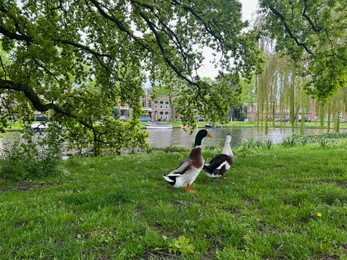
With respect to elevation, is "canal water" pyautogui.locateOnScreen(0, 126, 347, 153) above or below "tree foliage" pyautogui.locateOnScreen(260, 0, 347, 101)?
below

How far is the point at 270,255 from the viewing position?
9.96 ft

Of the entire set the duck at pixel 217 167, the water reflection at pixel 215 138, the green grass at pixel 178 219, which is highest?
the duck at pixel 217 167

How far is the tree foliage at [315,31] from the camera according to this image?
8086mm

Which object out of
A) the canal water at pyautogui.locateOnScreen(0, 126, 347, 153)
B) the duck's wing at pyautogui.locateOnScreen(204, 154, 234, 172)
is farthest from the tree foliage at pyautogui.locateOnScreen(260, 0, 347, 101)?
the canal water at pyautogui.locateOnScreen(0, 126, 347, 153)

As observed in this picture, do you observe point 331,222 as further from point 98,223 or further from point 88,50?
point 88,50

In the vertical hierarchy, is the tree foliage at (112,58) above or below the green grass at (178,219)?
above

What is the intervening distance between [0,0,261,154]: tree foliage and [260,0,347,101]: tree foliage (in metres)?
0.96

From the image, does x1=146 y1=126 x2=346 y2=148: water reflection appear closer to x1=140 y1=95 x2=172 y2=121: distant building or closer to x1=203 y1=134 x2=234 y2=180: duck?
x1=203 y1=134 x2=234 y2=180: duck

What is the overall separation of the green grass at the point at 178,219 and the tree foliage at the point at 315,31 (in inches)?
145

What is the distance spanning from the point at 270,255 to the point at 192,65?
A: 9.42 metres

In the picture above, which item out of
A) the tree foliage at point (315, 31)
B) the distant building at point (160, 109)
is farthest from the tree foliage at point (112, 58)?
the distant building at point (160, 109)

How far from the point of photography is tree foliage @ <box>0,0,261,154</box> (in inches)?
351

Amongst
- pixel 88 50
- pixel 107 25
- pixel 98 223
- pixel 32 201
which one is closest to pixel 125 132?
pixel 88 50

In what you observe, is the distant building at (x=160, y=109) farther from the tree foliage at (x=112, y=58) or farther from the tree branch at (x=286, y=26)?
the tree branch at (x=286, y=26)
